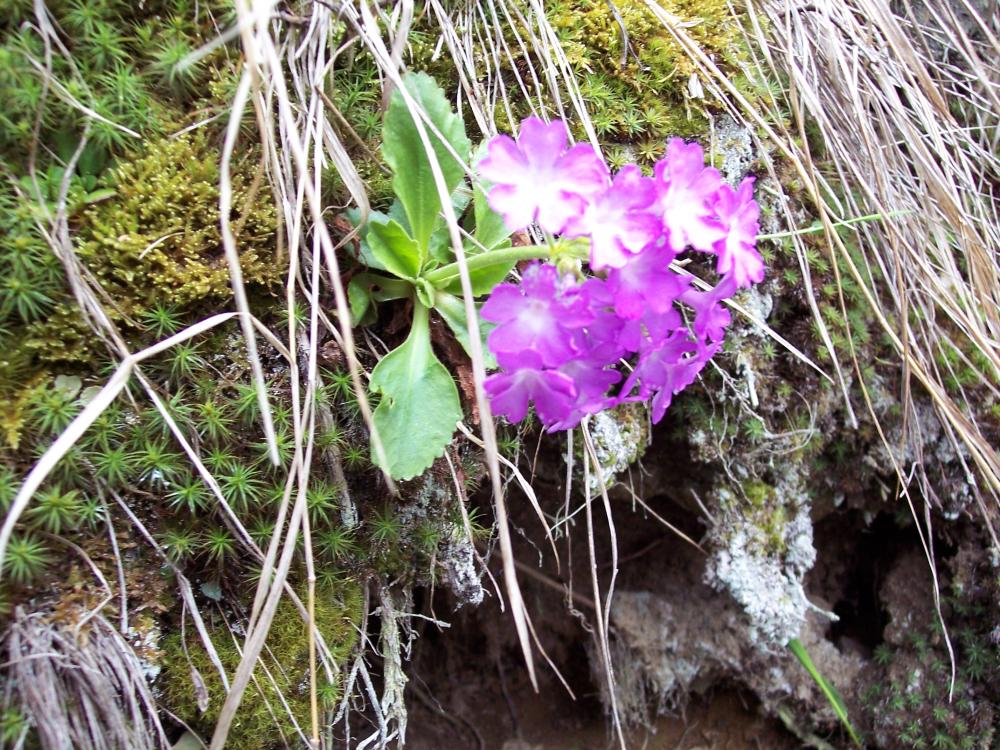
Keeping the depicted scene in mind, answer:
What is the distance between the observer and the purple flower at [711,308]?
3.49 feet

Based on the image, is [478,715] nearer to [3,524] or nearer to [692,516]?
[692,516]

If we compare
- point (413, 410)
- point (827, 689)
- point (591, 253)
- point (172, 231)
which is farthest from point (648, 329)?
point (827, 689)

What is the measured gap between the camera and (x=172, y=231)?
3.77ft

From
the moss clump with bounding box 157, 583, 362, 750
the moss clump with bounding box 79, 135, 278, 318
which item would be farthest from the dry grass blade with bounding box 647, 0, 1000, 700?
the moss clump with bounding box 157, 583, 362, 750

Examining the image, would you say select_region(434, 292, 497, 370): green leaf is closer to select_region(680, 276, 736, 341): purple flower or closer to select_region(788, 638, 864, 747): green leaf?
select_region(680, 276, 736, 341): purple flower

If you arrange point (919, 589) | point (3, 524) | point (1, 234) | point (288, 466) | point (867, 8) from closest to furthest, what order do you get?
point (3, 524), point (1, 234), point (288, 466), point (867, 8), point (919, 589)

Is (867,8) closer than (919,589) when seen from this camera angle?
Yes

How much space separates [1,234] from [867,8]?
183cm

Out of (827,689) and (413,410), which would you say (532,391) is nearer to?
(413,410)

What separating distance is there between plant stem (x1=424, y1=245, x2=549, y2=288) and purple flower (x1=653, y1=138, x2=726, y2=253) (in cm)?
18

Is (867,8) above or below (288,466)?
above

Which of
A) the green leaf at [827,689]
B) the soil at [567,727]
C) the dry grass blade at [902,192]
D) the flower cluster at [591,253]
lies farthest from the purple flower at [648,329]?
the soil at [567,727]

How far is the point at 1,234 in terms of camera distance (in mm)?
1024

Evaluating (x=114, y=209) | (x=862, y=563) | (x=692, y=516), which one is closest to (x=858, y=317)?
(x=692, y=516)
